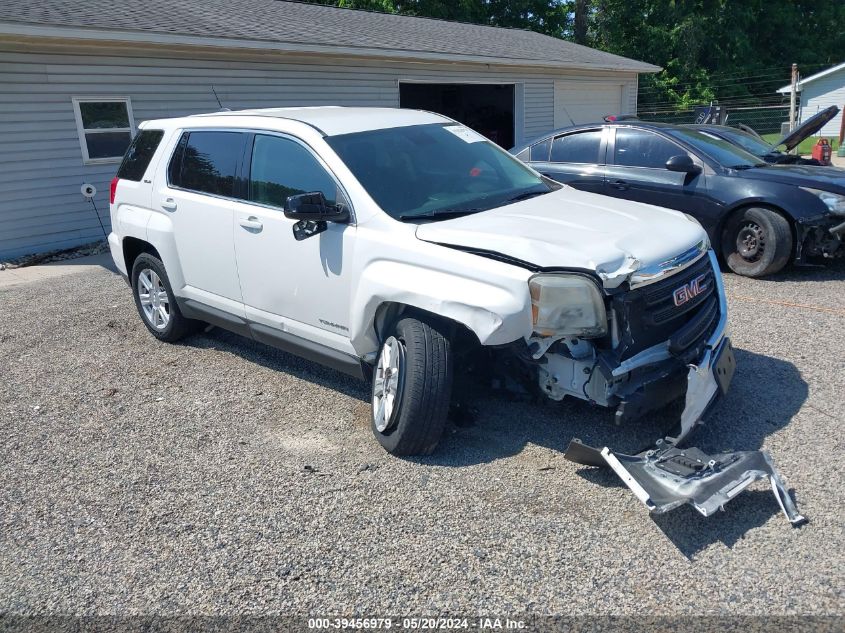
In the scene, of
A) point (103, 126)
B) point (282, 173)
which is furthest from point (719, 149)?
point (103, 126)

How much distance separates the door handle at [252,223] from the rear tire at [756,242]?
16.7ft

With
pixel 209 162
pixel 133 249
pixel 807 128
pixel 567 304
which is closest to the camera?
pixel 567 304

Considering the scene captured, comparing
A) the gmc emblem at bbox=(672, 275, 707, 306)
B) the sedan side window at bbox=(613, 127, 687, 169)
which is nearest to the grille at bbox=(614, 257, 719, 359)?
the gmc emblem at bbox=(672, 275, 707, 306)

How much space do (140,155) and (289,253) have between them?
2.37 metres

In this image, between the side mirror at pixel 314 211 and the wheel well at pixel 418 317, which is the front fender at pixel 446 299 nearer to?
the wheel well at pixel 418 317

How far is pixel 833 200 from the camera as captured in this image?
267 inches

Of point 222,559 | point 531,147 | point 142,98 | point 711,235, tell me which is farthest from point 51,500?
point 142,98

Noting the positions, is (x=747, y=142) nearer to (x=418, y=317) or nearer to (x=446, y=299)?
(x=418, y=317)

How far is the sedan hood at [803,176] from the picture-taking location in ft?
22.7

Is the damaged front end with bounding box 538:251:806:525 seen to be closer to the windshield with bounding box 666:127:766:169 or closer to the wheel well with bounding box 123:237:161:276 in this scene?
the wheel well with bounding box 123:237:161:276

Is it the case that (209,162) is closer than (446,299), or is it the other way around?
(446,299)

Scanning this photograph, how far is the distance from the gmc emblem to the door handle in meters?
2.60

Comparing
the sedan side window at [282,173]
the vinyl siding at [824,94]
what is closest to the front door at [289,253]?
the sedan side window at [282,173]

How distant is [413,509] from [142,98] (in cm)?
999
